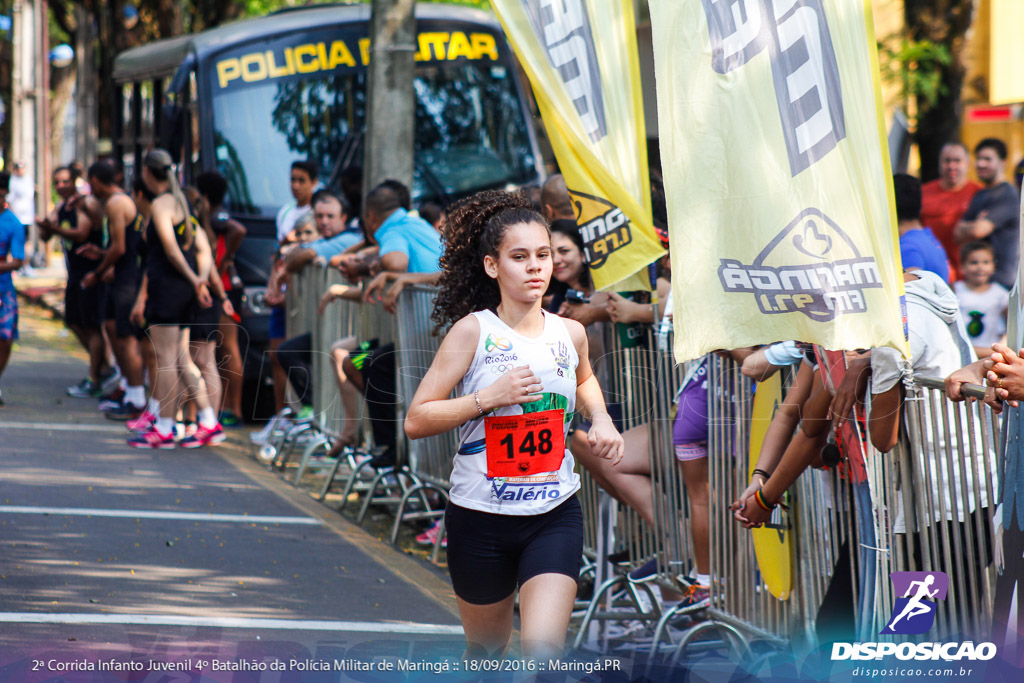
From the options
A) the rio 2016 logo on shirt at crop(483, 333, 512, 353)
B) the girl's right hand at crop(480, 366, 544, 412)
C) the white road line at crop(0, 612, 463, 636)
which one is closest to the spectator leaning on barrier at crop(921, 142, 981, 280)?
the white road line at crop(0, 612, 463, 636)

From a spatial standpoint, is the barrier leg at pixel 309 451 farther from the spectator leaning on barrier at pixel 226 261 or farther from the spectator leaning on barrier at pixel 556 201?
the spectator leaning on barrier at pixel 556 201

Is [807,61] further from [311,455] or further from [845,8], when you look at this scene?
[311,455]

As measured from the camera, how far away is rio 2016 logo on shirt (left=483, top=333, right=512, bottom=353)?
155 inches

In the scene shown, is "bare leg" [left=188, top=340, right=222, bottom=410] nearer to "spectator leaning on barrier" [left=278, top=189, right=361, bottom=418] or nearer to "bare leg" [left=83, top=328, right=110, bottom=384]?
"spectator leaning on barrier" [left=278, top=189, right=361, bottom=418]

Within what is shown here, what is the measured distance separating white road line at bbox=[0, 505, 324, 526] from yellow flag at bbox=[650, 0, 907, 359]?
421 cm

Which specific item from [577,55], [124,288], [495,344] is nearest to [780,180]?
[495,344]

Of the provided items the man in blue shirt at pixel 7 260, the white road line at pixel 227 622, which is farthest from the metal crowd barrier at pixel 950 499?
the man in blue shirt at pixel 7 260

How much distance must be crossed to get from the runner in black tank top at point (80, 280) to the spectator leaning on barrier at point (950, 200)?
7635mm

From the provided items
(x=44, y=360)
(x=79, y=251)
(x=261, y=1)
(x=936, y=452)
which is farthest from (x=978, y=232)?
(x=261, y=1)

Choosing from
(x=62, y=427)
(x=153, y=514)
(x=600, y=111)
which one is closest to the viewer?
(x=600, y=111)

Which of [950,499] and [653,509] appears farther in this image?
[653,509]

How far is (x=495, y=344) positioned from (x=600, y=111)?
1.22 m

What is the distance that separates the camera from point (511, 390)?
3.78m

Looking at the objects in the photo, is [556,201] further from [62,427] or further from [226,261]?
[62,427]
